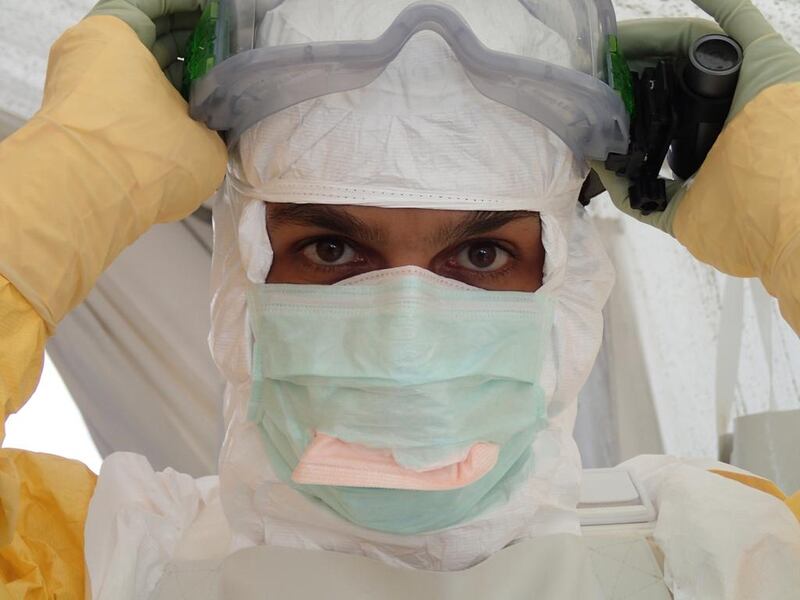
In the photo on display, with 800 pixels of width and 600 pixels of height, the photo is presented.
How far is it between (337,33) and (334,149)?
14 cm

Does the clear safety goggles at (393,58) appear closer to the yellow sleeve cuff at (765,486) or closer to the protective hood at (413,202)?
the protective hood at (413,202)

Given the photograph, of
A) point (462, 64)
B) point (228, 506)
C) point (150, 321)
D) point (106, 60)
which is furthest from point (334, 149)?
point (150, 321)

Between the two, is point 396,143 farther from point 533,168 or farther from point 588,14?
point 588,14

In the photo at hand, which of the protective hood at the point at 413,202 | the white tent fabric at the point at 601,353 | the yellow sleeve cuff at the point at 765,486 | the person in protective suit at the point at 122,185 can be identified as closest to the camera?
the person in protective suit at the point at 122,185

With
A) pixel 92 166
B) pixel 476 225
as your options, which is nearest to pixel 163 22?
pixel 92 166

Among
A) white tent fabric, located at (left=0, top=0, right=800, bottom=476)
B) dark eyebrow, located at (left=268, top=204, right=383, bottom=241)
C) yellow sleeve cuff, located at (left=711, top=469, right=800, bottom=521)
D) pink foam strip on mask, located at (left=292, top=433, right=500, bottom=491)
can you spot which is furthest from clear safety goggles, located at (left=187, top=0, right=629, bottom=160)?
white tent fabric, located at (left=0, top=0, right=800, bottom=476)

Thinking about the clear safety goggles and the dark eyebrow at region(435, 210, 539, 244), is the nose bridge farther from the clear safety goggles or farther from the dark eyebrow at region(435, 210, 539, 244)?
the clear safety goggles

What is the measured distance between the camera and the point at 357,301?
1.17 m

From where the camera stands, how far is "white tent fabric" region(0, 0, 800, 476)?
193cm

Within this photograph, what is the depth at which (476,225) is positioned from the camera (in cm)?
121

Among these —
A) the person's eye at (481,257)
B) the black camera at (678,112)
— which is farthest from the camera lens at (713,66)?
the person's eye at (481,257)

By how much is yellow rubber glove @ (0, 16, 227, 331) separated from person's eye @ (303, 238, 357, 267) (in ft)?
0.52

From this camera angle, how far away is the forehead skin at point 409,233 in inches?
46.5

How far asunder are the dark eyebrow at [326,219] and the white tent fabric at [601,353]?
732 mm
